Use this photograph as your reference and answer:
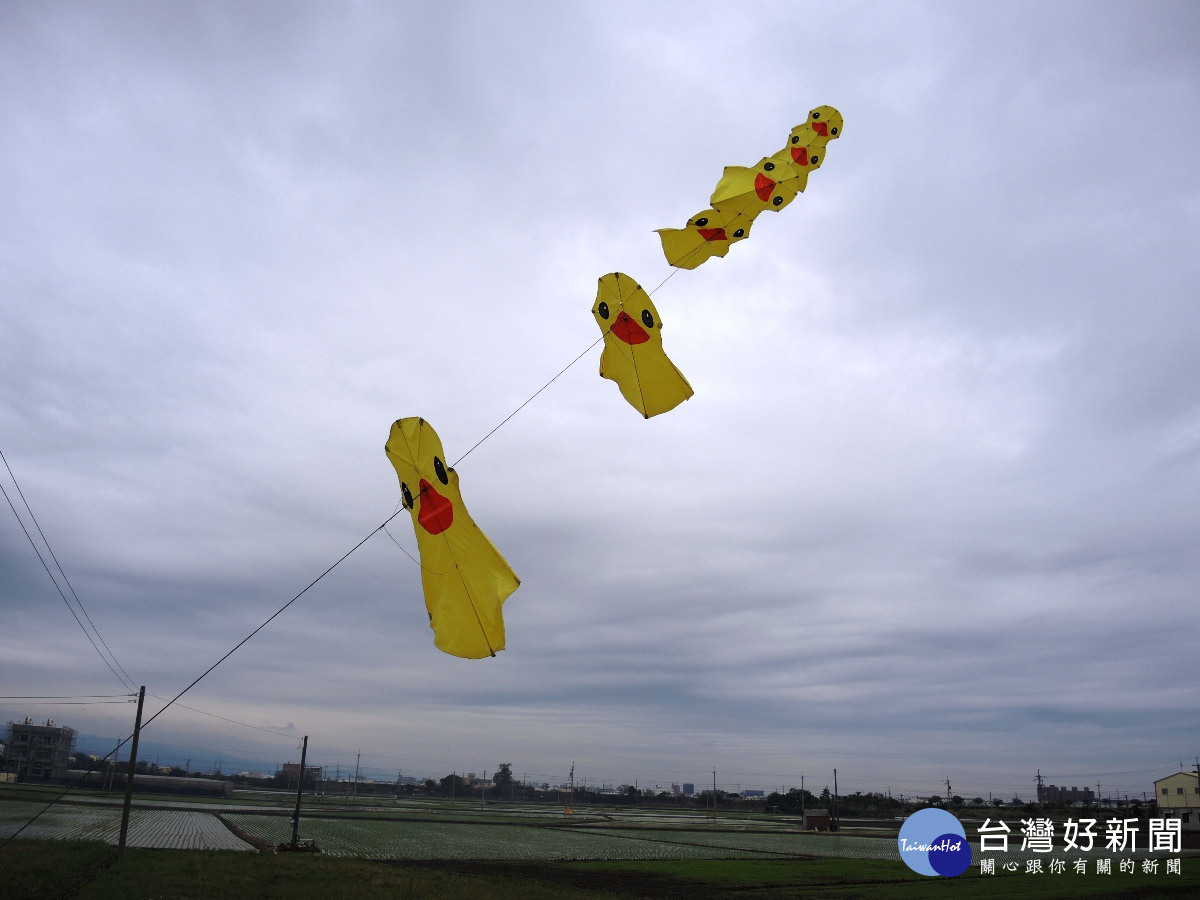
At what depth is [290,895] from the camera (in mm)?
16094

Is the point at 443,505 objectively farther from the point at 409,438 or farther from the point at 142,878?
the point at 142,878

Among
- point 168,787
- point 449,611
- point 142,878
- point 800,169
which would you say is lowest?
point 168,787

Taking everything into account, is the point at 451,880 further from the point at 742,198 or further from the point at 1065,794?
the point at 1065,794

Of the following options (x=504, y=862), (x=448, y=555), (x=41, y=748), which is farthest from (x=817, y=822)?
(x=41, y=748)

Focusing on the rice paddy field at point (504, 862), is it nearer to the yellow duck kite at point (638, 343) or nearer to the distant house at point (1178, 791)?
the yellow duck kite at point (638, 343)

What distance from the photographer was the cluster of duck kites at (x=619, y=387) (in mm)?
7887

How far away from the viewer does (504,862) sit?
2712 cm

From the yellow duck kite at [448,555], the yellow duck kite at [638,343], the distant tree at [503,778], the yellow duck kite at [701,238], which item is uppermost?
the yellow duck kite at [701,238]

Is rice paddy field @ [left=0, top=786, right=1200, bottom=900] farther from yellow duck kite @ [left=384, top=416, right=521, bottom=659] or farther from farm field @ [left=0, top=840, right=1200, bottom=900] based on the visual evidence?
yellow duck kite @ [left=384, top=416, right=521, bottom=659]

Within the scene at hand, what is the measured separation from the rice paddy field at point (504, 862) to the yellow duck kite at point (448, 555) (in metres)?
12.1

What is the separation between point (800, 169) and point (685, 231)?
258 cm

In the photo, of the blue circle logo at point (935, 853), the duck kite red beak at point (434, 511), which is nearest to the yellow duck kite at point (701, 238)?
the duck kite red beak at point (434, 511)

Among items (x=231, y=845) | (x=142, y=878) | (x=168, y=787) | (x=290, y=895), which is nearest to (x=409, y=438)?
(x=290, y=895)

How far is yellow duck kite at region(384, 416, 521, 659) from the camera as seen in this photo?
25.7 feet
